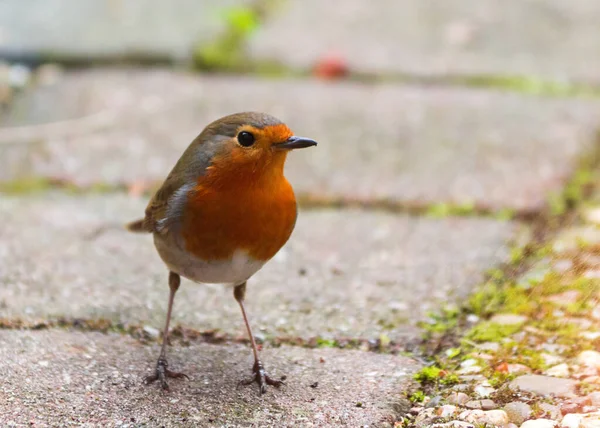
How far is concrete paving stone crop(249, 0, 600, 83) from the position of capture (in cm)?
494

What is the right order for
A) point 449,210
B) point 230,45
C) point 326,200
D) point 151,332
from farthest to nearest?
point 230,45 < point 326,200 < point 449,210 < point 151,332

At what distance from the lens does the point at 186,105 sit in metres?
4.47

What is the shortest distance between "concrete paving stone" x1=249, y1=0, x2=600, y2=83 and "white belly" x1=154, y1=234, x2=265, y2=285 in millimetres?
2604

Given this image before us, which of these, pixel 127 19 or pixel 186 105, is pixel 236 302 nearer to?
pixel 186 105

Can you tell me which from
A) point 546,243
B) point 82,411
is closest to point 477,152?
point 546,243

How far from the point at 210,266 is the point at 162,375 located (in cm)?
35

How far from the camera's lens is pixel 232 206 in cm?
244

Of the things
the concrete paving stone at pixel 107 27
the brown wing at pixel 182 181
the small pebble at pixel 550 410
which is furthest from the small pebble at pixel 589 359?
the concrete paving stone at pixel 107 27

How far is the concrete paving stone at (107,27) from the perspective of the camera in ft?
16.5

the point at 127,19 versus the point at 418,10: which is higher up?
the point at 418,10

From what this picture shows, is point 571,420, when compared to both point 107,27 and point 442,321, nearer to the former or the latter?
point 442,321

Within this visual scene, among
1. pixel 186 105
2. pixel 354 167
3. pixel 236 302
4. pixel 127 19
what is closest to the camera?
pixel 236 302

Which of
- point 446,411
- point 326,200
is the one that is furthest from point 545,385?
→ point 326,200

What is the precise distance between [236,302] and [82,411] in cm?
88
